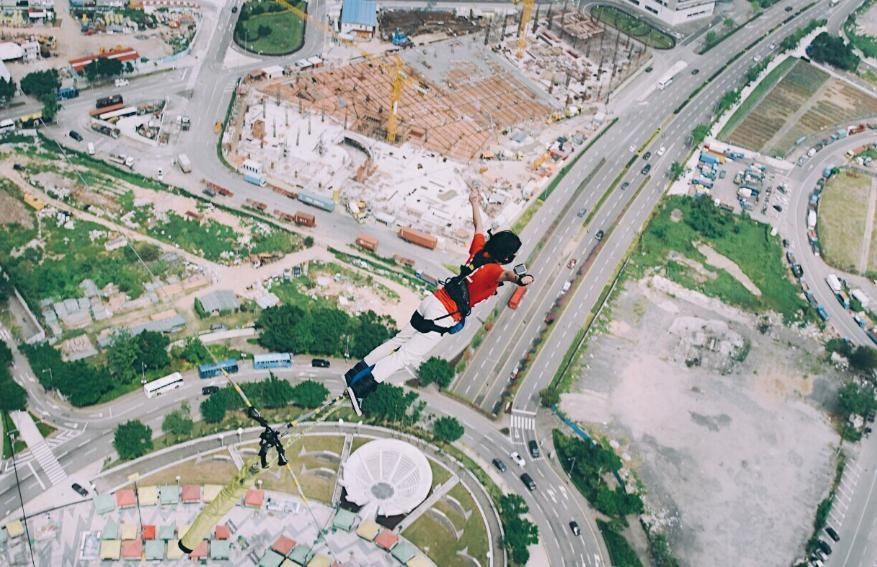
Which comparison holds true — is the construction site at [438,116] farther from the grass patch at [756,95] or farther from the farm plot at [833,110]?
the farm plot at [833,110]

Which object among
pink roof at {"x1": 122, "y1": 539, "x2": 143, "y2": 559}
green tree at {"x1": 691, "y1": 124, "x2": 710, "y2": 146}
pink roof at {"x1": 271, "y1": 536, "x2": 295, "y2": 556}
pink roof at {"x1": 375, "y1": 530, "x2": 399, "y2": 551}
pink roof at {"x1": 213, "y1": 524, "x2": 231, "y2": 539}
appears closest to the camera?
pink roof at {"x1": 122, "y1": 539, "x2": 143, "y2": 559}

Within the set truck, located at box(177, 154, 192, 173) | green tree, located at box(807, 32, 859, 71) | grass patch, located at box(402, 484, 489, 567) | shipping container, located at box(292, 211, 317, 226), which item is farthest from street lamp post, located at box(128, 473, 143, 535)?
green tree, located at box(807, 32, 859, 71)

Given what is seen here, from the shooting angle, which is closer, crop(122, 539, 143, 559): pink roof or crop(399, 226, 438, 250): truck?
crop(122, 539, 143, 559): pink roof

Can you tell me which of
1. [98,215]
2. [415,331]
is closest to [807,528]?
Result: [415,331]

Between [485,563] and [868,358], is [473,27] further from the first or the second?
[485,563]

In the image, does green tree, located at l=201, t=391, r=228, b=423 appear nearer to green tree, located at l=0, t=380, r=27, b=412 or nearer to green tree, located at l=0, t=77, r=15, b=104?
green tree, located at l=0, t=380, r=27, b=412
